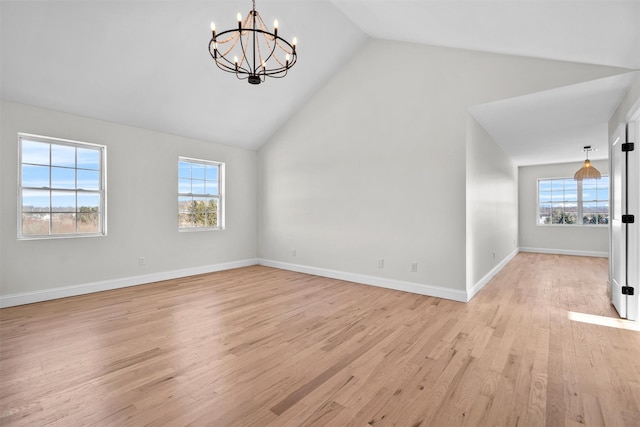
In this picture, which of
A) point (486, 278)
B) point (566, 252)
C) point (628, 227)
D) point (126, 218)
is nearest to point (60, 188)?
point (126, 218)

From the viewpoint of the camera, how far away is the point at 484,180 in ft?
16.2

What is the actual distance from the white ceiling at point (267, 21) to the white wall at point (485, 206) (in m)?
0.37

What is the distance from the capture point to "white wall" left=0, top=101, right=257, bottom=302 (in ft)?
12.6

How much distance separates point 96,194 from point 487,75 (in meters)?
5.62

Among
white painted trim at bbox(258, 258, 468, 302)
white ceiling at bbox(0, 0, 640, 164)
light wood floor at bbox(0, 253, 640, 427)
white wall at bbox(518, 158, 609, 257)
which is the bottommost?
Answer: light wood floor at bbox(0, 253, 640, 427)

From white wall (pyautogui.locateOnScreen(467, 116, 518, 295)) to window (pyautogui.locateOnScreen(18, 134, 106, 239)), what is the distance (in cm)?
532

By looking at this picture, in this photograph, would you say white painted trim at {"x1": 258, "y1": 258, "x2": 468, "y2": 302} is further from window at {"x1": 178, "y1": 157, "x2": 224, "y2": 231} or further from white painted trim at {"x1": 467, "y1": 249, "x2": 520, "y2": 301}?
window at {"x1": 178, "y1": 157, "x2": 224, "y2": 231}

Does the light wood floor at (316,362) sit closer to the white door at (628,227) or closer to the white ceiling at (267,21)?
the white door at (628,227)

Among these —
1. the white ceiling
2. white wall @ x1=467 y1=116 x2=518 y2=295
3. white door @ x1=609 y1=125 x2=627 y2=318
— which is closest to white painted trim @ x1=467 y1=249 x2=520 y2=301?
white wall @ x1=467 y1=116 x2=518 y2=295

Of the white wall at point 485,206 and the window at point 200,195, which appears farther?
the window at point 200,195

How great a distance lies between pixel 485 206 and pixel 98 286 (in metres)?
6.06

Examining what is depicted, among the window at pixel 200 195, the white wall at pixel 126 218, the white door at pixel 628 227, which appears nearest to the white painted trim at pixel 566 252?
the white door at pixel 628 227

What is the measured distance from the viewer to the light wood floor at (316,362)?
1.80 metres

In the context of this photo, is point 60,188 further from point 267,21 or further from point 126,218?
point 267,21
